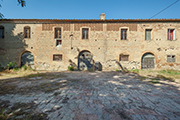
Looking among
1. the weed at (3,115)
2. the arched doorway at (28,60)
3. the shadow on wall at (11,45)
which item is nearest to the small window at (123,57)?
the weed at (3,115)

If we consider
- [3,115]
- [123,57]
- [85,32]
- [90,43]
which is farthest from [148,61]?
[3,115]

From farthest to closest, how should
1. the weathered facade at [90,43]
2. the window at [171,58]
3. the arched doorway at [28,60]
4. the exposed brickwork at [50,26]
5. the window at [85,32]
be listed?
1. the window at [85,32]
2. the exposed brickwork at [50,26]
3. the arched doorway at [28,60]
4. the weathered facade at [90,43]
5. the window at [171,58]

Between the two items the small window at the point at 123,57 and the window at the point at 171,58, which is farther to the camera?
the small window at the point at 123,57

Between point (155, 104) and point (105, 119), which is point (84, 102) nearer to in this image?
point (105, 119)

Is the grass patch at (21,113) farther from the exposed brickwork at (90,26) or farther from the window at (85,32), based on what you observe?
the exposed brickwork at (90,26)

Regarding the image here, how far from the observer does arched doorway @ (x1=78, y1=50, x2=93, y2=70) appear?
10.2 m

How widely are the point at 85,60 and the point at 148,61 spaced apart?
25.7ft

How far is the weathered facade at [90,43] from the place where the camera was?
32.7 ft

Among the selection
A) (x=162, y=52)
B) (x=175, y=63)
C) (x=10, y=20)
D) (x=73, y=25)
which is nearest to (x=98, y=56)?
(x=73, y=25)

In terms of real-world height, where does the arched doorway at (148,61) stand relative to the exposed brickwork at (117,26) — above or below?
below

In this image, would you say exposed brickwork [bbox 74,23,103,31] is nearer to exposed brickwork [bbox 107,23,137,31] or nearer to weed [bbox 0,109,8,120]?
exposed brickwork [bbox 107,23,137,31]

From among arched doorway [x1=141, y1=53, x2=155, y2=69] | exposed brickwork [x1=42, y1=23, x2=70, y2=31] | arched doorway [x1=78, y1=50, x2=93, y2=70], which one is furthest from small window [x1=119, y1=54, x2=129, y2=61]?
exposed brickwork [x1=42, y1=23, x2=70, y2=31]

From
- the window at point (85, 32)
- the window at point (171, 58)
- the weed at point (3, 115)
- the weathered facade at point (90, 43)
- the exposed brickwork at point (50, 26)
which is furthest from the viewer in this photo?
the window at point (85, 32)

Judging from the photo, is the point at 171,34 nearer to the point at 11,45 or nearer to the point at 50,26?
the point at 50,26
